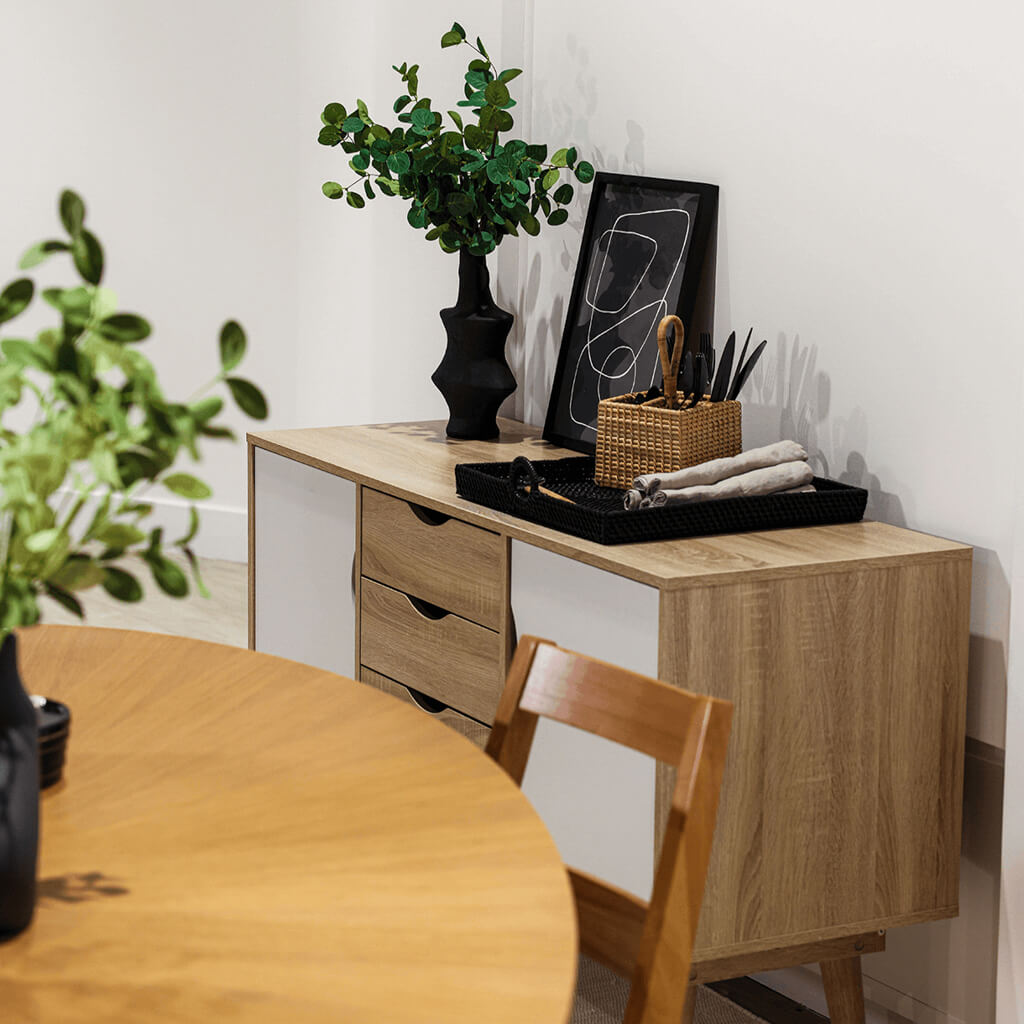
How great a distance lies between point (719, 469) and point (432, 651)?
0.65 meters

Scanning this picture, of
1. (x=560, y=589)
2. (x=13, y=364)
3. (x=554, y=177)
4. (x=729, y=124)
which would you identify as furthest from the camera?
(x=554, y=177)

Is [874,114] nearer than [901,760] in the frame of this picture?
No

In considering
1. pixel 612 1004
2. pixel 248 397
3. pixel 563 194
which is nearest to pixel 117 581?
pixel 248 397

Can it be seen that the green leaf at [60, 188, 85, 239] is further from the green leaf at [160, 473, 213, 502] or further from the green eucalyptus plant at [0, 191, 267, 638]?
the green leaf at [160, 473, 213, 502]

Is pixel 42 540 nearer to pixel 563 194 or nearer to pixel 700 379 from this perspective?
pixel 700 379

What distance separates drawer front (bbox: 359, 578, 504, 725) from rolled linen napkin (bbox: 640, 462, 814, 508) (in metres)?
0.41

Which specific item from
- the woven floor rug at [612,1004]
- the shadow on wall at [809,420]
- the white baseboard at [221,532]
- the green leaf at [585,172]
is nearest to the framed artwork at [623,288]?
the green leaf at [585,172]

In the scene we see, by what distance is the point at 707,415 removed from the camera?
253 cm

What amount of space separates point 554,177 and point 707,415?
71 centimetres

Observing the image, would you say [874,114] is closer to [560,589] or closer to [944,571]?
[944,571]

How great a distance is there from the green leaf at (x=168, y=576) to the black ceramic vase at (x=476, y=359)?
84.5 inches

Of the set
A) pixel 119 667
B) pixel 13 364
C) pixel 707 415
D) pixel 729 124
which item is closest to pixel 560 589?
pixel 707 415

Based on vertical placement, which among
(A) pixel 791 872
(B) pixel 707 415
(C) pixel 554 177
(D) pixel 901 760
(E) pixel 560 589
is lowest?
(A) pixel 791 872

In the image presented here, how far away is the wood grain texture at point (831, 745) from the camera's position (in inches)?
83.2
